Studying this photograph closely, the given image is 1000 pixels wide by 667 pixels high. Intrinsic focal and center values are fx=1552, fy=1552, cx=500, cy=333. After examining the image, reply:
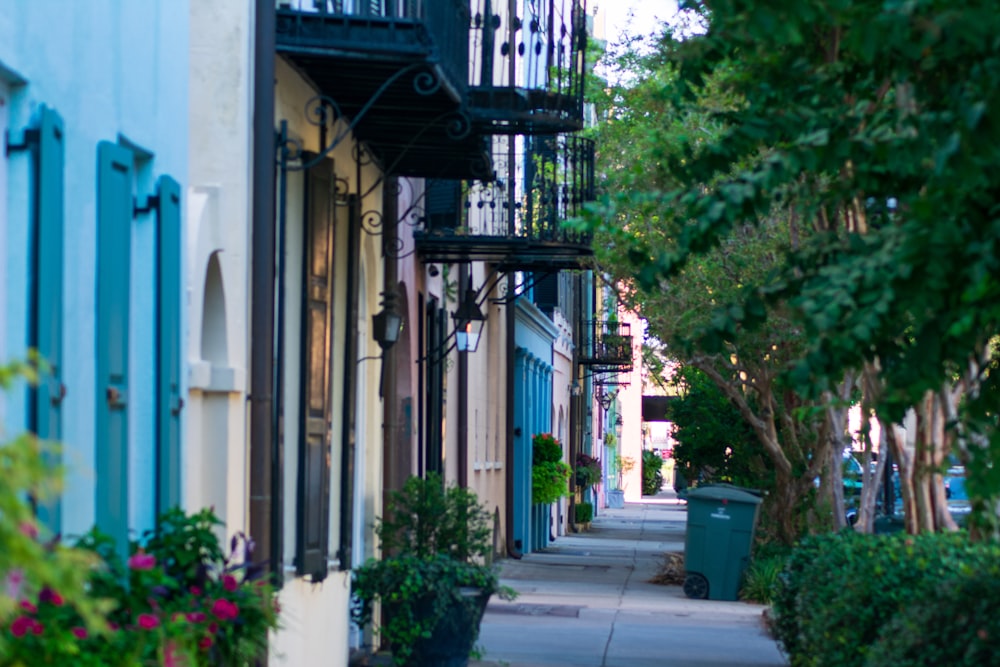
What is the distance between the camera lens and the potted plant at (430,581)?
11.0 metres

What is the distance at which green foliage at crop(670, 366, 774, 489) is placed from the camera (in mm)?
25406

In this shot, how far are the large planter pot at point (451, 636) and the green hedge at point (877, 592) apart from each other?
8.34 feet

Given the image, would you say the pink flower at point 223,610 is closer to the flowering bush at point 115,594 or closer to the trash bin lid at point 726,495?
the flowering bush at point 115,594

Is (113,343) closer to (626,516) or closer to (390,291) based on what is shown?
(390,291)

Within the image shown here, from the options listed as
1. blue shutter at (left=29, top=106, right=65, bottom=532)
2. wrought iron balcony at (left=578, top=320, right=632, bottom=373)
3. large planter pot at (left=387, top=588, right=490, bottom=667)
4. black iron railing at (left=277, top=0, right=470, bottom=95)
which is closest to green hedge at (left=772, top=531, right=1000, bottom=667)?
large planter pot at (left=387, top=588, right=490, bottom=667)

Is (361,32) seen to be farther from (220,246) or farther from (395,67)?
(220,246)

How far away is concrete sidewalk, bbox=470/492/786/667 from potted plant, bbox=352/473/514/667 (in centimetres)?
101

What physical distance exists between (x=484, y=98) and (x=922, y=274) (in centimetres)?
573

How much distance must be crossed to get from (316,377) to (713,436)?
56.6ft

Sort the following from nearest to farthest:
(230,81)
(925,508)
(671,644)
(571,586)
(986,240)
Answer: (986,240) → (230,81) → (925,508) → (671,644) → (571,586)

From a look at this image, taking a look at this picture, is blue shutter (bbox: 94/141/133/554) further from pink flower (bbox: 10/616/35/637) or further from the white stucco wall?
pink flower (bbox: 10/616/35/637)

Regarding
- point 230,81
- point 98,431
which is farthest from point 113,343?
point 230,81

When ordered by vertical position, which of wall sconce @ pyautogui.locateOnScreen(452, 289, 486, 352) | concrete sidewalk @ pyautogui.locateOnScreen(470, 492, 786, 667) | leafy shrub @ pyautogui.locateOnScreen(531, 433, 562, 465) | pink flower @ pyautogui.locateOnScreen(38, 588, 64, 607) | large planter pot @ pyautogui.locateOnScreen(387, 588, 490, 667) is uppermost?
wall sconce @ pyautogui.locateOnScreen(452, 289, 486, 352)

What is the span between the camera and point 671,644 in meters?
14.0
